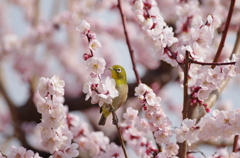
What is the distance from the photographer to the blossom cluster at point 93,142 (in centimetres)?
189

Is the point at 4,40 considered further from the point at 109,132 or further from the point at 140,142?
the point at 140,142

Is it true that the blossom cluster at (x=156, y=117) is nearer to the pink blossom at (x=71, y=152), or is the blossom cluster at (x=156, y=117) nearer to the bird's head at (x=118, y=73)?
the bird's head at (x=118, y=73)

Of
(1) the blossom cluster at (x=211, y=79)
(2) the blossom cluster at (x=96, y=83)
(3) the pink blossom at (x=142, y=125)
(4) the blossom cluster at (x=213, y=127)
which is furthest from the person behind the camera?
(3) the pink blossom at (x=142, y=125)

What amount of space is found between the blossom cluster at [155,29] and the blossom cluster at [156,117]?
0.59ft

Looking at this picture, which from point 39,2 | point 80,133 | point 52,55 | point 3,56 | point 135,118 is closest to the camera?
point 135,118

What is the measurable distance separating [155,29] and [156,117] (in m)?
0.38

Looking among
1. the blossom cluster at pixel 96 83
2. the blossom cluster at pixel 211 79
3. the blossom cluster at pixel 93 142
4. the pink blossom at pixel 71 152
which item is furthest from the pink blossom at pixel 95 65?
the blossom cluster at pixel 93 142

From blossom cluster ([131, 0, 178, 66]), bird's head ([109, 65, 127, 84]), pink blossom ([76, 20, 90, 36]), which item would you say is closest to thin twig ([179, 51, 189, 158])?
blossom cluster ([131, 0, 178, 66])

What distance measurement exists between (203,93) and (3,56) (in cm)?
351

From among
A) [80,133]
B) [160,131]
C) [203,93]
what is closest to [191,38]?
[203,93]

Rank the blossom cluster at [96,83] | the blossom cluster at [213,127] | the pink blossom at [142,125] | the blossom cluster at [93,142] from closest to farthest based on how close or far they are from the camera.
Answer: the blossom cluster at [96,83] → the blossom cluster at [213,127] → the pink blossom at [142,125] → the blossom cluster at [93,142]

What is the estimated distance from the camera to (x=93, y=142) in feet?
6.48

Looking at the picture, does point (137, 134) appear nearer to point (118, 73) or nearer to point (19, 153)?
point (118, 73)

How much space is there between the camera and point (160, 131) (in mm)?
1513
